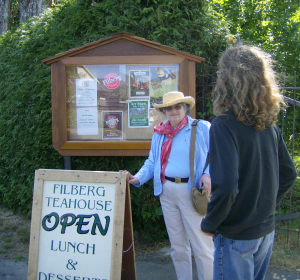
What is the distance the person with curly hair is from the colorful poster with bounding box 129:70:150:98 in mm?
1723

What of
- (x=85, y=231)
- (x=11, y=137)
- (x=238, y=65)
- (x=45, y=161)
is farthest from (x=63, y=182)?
(x=11, y=137)

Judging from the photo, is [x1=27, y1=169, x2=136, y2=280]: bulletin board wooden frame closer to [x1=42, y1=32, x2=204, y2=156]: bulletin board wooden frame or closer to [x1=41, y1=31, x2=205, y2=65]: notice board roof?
[x1=42, y1=32, x2=204, y2=156]: bulletin board wooden frame

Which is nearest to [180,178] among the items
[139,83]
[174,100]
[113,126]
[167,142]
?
[167,142]

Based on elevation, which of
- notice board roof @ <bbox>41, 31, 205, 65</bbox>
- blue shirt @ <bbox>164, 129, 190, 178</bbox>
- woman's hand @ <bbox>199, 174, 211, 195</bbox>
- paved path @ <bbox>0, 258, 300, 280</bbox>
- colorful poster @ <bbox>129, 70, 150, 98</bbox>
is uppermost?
notice board roof @ <bbox>41, 31, 205, 65</bbox>

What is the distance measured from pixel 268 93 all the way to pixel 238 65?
0.21m

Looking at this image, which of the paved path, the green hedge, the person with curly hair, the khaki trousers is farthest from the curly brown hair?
the paved path

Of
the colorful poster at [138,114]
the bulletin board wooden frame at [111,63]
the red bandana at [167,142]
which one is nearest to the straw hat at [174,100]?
the red bandana at [167,142]

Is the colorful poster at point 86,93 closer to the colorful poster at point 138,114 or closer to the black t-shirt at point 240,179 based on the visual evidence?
the colorful poster at point 138,114

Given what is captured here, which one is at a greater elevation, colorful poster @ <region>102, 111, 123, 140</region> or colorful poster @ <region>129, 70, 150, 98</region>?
colorful poster @ <region>129, 70, 150, 98</region>

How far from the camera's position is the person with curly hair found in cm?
157

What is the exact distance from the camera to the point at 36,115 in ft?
13.4

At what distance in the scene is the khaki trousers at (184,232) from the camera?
8.80 ft

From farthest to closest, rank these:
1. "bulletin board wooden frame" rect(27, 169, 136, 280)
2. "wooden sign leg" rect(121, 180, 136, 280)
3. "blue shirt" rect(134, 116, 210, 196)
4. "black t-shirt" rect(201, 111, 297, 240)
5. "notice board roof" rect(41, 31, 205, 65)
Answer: "notice board roof" rect(41, 31, 205, 65)
"wooden sign leg" rect(121, 180, 136, 280)
"blue shirt" rect(134, 116, 210, 196)
"bulletin board wooden frame" rect(27, 169, 136, 280)
"black t-shirt" rect(201, 111, 297, 240)

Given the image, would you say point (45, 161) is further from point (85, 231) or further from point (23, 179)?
point (85, 231)
